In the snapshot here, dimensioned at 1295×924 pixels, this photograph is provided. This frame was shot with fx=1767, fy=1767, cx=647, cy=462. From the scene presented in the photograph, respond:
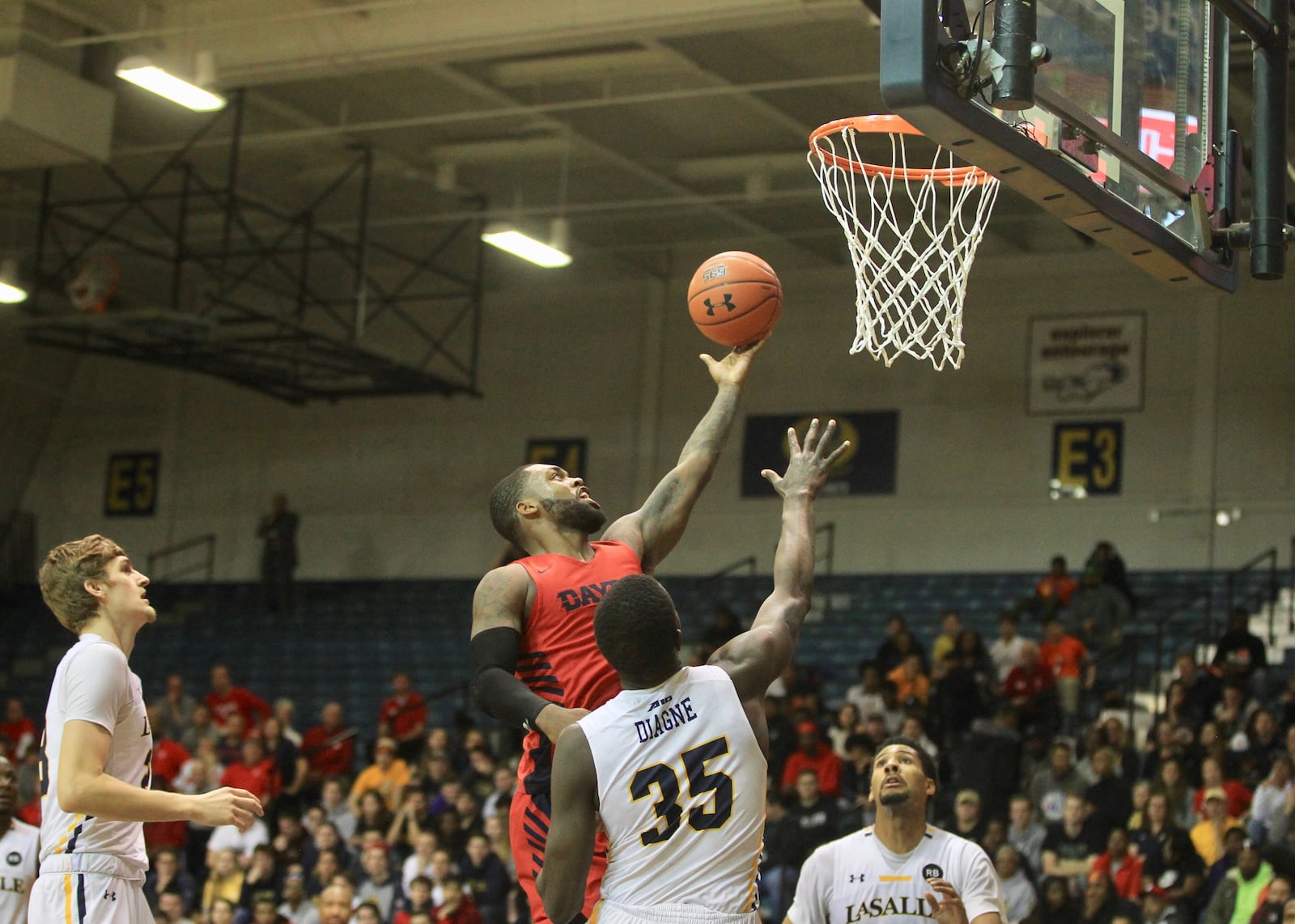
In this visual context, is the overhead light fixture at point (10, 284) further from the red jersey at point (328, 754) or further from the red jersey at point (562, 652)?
the red jersey at point (562, 652)

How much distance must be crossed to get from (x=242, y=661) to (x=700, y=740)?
18.7 m

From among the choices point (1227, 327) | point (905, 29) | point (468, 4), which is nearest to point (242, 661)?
point (468, 4)

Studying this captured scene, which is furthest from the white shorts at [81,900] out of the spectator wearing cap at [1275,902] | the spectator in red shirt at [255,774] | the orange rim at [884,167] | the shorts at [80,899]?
the spectator in red shirt at [255,774]

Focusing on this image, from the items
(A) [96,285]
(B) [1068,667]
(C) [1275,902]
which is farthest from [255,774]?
(C) [1275,902]

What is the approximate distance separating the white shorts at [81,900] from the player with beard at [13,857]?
1.48 m

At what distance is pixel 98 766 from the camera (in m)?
4.62

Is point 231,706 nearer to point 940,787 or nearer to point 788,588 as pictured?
point 940,787

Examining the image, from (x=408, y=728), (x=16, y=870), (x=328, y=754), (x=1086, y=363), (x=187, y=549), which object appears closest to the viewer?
Result: (x=16, y=870)

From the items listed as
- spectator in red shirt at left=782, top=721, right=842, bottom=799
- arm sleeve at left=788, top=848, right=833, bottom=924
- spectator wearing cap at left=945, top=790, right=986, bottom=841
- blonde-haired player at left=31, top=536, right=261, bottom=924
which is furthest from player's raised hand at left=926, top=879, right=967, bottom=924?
spectator in red shirt at left=782, top=721, right=842, bottom=799

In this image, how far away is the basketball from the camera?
18.9ft

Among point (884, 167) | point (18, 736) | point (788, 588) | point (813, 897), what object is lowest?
point (18, 736)

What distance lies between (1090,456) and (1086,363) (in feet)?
3.63

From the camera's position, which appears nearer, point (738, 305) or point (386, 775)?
point (738, 305)

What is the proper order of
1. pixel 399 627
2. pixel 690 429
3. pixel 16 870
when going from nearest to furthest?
pixel 16 870, pixel 399 627, pixel 690 429
